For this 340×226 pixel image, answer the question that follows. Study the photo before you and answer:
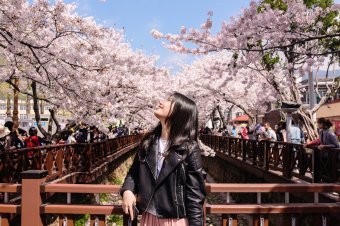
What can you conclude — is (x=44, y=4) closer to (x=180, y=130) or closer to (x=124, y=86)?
(x=180, y=130)

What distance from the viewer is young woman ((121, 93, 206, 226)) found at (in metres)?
2.95

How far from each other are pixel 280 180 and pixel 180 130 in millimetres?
9849

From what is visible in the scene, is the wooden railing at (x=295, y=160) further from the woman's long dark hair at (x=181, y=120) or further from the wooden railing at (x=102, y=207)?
the woman's long dark hair at (x=181, y=120)

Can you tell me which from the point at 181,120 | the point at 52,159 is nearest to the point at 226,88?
the point at 52,159

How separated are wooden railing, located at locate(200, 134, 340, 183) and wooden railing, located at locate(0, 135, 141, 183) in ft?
23.8

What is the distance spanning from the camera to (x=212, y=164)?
1195 inches

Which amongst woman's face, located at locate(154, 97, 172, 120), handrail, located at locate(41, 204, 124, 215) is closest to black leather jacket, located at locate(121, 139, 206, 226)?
woman's face, located at locate(154, 97, 172, 120)

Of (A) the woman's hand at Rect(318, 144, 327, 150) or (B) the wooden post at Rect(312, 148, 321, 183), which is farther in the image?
(B) the wooden post at Rect(312, 148, 321, 183)

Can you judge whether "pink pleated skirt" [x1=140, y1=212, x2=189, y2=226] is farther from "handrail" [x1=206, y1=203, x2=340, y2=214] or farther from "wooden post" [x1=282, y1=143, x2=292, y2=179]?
"wooden post" [x1=282, y1=143, x2=292, y2=179]

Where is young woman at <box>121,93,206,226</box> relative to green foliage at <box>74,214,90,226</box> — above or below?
above

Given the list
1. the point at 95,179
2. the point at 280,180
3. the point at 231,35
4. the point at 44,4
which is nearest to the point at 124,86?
the point at 95,179

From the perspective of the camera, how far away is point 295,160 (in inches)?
452

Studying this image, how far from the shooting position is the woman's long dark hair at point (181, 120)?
3.03m

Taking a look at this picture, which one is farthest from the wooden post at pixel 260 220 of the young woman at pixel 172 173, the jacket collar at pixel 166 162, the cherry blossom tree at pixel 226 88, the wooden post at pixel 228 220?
the cherry blossom tree at pixel 226 88
